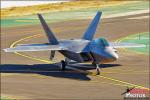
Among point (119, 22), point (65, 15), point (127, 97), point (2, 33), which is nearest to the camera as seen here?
point (127, 97)

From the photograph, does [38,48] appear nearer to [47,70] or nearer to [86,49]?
[47,70]

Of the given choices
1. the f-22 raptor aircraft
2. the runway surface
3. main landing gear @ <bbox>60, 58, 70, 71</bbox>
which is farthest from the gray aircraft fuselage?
the runway surface

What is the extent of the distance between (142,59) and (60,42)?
801cm

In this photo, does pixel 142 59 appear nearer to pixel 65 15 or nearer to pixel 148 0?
pixel 65 15

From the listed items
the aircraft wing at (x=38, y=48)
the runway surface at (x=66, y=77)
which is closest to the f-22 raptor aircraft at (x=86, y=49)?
the aircraft wing at (x=38, y=48)

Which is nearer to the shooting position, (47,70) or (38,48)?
(38,48)

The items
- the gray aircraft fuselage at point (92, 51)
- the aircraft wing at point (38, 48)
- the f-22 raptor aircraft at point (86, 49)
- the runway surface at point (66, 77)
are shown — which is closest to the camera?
the runway surface at point (66, 77)

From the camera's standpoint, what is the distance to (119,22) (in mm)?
70125

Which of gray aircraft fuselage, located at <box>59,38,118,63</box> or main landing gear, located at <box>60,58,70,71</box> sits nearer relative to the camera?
gray aircraft fuselage, located at <box>59,38,118,63</box>

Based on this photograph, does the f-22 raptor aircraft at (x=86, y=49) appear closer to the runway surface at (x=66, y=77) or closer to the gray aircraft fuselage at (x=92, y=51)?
the gray aircraft fuselage at (x=92, y=51)

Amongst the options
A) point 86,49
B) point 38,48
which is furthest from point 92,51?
point 38,48

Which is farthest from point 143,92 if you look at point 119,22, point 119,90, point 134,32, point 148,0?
point 148,0

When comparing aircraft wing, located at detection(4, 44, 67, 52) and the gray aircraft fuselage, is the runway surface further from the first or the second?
aircraft wing, located at detection(4, 44, 67, 52)

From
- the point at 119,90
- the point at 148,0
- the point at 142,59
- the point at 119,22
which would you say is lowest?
the point at 148,0
